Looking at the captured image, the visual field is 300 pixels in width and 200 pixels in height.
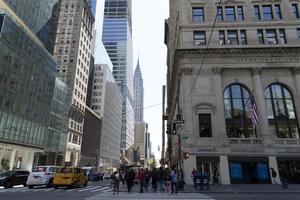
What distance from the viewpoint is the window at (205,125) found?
3341 centimetres

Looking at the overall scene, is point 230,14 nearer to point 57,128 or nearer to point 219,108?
point 219,108

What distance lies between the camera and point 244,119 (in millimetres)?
34344

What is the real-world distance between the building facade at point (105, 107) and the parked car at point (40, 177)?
84.4 m

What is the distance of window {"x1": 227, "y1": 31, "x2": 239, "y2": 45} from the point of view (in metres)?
37.3

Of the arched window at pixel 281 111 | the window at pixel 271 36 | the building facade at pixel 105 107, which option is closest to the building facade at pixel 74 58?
the building facade at pixel 105 107

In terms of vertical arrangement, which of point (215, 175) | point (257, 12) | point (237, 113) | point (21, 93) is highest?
point (257, 12)

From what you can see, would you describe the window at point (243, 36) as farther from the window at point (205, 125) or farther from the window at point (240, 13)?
A: the window at point (205, 125)

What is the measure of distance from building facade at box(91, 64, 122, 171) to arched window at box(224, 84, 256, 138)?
81.7 metres

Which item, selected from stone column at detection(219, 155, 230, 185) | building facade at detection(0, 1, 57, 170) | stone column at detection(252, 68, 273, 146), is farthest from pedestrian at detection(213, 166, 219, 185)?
building facade at detection(0, 1, 57, 170)

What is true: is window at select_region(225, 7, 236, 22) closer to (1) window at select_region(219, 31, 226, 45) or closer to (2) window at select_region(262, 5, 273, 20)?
(1) window at select_region(219, 31, 226, 45)

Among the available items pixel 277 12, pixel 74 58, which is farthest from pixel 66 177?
pixel 74 58

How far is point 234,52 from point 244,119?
31.2 ft

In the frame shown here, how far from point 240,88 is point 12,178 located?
97.7ft

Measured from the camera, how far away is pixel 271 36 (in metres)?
37.5
